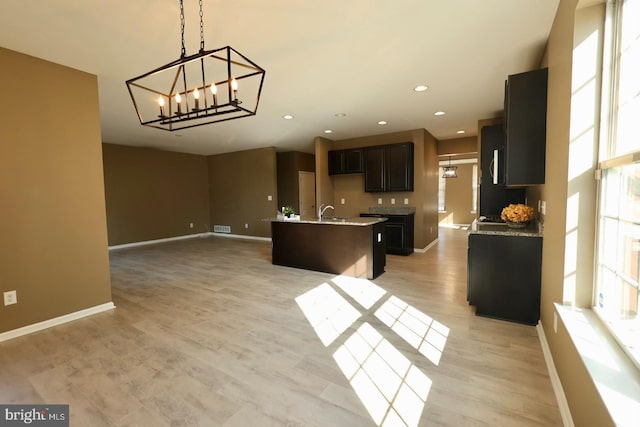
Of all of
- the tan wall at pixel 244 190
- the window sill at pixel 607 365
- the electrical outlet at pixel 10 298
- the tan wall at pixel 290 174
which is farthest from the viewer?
the tan wall at pixel 290 174

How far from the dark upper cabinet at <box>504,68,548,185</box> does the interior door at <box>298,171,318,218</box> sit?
6338mm

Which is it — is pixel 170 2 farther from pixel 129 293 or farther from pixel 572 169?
pixel 129 293

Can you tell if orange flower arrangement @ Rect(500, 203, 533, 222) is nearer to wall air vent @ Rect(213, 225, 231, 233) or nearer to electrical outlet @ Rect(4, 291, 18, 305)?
electrical outlet @ Rect(4, 291, 18, 305)

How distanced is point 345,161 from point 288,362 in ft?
16.5

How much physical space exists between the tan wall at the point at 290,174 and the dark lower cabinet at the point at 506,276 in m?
6.24

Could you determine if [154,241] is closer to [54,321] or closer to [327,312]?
[54,321]

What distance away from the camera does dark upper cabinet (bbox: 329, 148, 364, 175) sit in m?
6.34

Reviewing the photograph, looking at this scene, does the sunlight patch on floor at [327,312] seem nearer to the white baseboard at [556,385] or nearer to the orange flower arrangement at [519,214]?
the white baseboard at [556,385]

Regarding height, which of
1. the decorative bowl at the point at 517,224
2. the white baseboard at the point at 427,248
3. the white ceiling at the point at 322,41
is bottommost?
the white baseboard at the point at 427,248

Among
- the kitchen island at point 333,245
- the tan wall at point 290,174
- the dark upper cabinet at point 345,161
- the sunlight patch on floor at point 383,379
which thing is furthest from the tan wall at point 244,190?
the sunlight patch on floor at point 383,379

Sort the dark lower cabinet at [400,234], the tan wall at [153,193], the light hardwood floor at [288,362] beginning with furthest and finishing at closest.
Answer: the tan wall at [153,193] → the dark lower cabinet at [400,234] → the light hardwood floor at [288,362]

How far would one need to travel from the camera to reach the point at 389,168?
5.96 m

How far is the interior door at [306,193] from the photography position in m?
8.66

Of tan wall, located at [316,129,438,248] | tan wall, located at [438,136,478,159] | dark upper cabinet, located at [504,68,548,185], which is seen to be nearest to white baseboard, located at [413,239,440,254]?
tan wall, located at [316,129,438,248]
